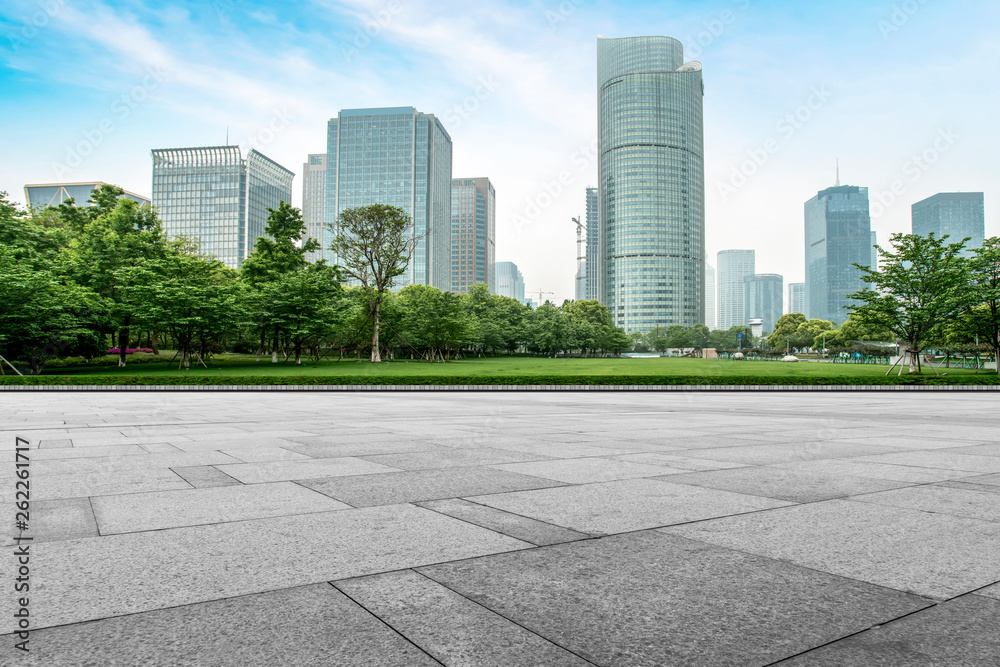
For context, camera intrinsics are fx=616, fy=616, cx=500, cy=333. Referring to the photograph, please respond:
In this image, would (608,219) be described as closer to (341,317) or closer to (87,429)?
(341,317)

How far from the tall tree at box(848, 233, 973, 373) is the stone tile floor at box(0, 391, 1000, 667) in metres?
29.8

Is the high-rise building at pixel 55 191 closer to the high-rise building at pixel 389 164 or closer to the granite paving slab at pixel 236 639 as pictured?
the high-rise building at pixel 389 164

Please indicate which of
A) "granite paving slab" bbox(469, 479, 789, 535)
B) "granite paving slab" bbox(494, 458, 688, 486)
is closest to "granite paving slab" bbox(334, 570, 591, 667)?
"granite paving slab" bbox(469, 479, 789, 535)

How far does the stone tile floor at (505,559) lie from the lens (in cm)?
206

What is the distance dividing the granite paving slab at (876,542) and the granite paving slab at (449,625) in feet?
5.11

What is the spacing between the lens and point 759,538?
11.0 feet

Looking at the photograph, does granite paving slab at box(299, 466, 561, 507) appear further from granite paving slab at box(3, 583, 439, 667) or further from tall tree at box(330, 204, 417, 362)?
tall tree at box(330, 204, 417, 362)

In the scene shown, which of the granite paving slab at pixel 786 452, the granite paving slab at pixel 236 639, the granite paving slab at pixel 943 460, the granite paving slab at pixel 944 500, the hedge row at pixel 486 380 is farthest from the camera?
the hedge row at pixel 486 380

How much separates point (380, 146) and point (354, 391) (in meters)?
160

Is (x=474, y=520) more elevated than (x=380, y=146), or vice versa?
(x=380, y=146)

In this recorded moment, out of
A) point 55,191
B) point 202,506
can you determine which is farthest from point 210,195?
point 202,506

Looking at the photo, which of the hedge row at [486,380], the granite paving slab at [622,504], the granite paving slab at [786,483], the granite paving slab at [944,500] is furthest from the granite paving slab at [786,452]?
the hedge row at [486,380]

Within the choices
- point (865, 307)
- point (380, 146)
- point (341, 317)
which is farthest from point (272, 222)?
point (380, 146)

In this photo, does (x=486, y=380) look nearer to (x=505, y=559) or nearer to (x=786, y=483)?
(x=786, y=483)
